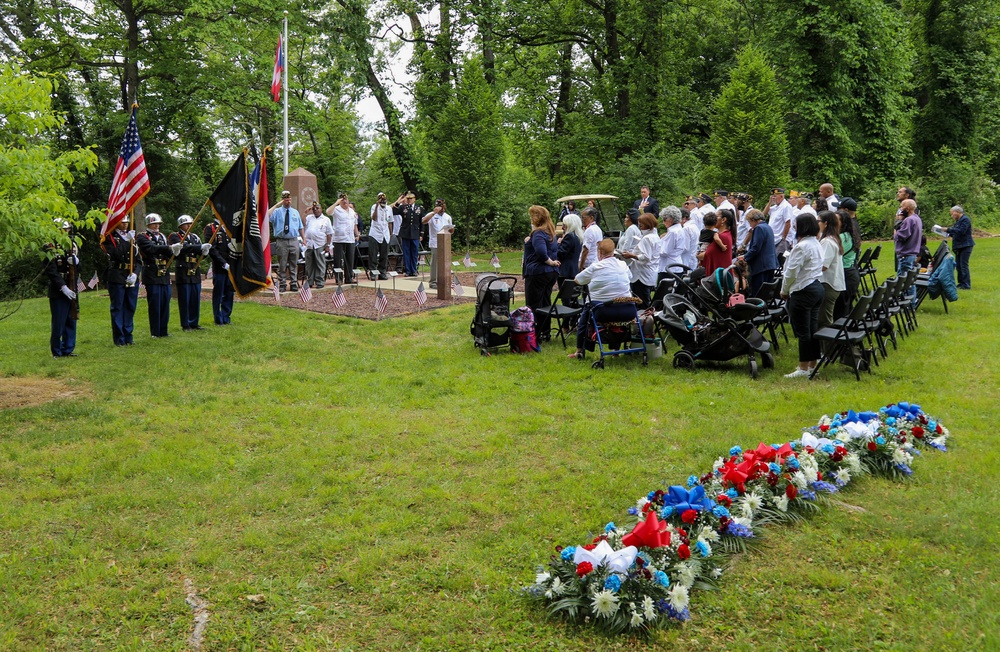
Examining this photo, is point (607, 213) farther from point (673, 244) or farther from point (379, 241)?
point (673, 244)

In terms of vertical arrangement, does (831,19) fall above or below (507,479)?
above

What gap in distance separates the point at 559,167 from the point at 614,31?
6.93 m

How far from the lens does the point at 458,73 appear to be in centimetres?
3112

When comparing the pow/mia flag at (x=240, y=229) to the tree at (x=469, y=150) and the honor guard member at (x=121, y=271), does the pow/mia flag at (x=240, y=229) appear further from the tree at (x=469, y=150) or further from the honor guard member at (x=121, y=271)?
the tree at (x=469, y=150)

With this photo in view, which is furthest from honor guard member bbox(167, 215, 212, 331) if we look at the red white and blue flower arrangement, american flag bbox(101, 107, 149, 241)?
the red white and blue flower arrangement

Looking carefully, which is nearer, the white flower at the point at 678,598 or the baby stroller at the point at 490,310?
the white flower at the point at 678,598

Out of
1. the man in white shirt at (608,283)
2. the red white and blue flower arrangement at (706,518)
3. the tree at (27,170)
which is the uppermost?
the tree at (27,170)

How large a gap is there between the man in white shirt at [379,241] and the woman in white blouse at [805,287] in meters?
12.5

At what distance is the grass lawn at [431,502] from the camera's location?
417cm

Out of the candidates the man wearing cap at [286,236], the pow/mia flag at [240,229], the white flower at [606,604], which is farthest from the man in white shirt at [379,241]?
the white flower at [606,604]

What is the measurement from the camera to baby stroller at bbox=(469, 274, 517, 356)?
1073 cm

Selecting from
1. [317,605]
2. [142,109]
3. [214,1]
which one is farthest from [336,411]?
[142,109]

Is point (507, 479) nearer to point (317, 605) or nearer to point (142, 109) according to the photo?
point (317, 605)

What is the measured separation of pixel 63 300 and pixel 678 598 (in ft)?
32.2
